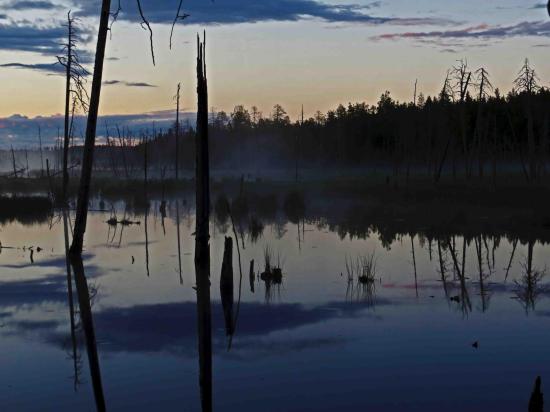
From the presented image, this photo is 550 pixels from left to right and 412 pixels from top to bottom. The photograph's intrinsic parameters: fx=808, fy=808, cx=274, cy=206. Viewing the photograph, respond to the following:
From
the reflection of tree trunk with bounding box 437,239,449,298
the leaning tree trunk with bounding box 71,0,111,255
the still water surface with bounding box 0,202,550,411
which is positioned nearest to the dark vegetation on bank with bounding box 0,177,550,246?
the reflection of tree trunk with bounding box 437,239,449,298

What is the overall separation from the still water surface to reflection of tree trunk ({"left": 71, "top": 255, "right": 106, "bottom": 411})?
105 millimetres

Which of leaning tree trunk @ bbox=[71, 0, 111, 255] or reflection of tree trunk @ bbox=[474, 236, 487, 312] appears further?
leaning tree trunk @ bbox=[71, 0, 111, 255]

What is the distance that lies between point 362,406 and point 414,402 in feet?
2.11

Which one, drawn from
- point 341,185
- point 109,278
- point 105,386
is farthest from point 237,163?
point 105,386

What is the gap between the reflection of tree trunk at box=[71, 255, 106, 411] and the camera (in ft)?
33.1

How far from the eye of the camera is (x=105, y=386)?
1040 centimetres

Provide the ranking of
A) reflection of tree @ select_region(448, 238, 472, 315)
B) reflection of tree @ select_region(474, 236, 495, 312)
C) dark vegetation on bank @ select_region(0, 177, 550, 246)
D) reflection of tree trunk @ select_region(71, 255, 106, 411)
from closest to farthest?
reflection of tree trunk @ select_region(71, 255, 106, 411) → reflection of tree @ select_region(448, 238, 472, 315) → reflection of tree @ select_region(474, 236, 495, 312) → dark vegetation on bank @ select_region(0, 177, 550, 246)

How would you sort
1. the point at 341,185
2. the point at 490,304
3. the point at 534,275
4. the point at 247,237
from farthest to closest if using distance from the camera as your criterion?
the point at 341,185
the point at 247,237
the point at 534,275
the point at 490,304

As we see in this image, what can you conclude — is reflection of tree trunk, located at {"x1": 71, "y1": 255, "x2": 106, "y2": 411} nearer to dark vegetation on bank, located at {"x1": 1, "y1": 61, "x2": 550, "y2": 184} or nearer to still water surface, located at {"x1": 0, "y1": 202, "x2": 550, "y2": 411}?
still water surface, located at {"x1": 0, "y1": 202, "x2": 550, "y2": 411}

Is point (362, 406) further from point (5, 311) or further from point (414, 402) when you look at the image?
point (5, 311)

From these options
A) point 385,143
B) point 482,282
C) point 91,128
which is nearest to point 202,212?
point 91,128

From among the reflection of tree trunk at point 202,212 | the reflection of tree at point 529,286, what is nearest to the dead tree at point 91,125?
the reflection of tree trunk at point 202,212

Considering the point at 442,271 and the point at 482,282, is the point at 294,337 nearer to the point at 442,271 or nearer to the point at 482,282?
the point at 482,282

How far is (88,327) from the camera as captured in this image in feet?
46.4
